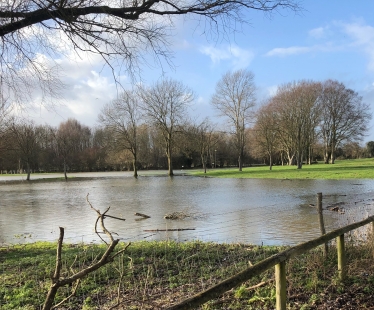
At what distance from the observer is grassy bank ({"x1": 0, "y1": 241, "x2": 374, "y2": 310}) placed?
4.27 metres

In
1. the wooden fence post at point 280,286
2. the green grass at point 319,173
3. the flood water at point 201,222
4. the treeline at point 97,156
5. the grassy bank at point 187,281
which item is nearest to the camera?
the wooden fence post at point 280,286

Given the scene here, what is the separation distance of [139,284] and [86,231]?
24.9 feet

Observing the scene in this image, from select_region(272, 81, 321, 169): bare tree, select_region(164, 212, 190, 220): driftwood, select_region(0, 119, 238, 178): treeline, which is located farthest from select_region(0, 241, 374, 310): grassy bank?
select_region(0, 119, 238, 178): treeline

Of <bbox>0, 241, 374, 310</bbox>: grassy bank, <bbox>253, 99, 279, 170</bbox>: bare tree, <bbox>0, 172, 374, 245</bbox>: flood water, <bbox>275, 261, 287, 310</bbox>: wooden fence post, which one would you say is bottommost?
<bbox>0, 172, 374, 245</bbox>: flood water

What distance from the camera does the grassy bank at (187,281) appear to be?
427 cm

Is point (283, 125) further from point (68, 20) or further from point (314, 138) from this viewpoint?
point (68, 20)

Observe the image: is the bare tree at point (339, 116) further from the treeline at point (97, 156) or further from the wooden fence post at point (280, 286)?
the wooden fence post at point (280, 286)

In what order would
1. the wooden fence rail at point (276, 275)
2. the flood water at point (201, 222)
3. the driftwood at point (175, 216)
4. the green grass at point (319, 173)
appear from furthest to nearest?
the green grass at point (319, 173) < the driftwood at point (175, 216) < the flood water at point (201, 222) < the wooden fence rail at point (276, 275)

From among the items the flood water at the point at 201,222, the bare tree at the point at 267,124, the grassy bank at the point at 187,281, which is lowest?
the flood water at the point at 201,222

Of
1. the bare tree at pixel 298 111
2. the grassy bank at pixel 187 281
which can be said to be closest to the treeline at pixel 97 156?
the bare tree at pixel 298 111

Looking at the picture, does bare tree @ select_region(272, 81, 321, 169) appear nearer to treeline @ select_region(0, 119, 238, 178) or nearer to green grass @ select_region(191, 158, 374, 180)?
green grass @ select_region(191, 158, 374, 180)

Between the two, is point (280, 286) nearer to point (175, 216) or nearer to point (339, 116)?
point (175, 216)

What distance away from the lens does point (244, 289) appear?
452cm

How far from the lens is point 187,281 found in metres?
5.38
